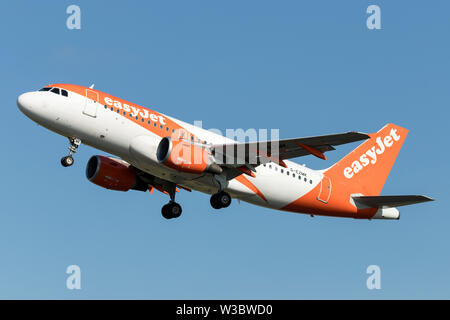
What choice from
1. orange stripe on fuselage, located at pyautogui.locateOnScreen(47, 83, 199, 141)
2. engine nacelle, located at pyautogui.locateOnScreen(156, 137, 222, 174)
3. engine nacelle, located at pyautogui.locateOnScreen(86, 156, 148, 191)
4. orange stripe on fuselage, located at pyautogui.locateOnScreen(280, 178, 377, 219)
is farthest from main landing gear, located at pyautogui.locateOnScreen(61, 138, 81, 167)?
orange stripe on fuselage, located at pyautogui.locateOnScreen(280, 178, 377, 219)

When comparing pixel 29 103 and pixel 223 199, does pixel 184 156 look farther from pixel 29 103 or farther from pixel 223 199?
pixel 29 103

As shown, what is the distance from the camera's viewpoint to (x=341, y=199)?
121 ft

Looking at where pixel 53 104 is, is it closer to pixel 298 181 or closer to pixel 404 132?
pixel 298 181

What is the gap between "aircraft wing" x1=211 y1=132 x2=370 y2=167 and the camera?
1187 inches

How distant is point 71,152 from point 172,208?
22.7ft

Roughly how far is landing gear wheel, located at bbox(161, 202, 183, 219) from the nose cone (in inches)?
353

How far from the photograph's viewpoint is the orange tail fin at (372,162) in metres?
38.3

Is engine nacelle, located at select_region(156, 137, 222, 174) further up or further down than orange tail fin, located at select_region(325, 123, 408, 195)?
further down

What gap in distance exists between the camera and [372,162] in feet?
131

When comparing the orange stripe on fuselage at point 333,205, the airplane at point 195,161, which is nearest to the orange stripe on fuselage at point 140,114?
the airplane at point 195,161

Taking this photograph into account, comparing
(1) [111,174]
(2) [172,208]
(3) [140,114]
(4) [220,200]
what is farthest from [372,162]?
(3) [140,114]

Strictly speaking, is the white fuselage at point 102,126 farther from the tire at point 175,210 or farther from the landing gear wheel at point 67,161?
the tire at point 175,210

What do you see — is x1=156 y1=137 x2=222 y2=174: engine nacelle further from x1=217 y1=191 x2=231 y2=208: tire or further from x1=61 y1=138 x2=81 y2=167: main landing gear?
x1=61 y1=138 x2=81 y2=167: main landing gear

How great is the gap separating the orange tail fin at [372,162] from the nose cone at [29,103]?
52.2 feet
